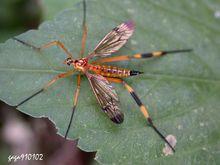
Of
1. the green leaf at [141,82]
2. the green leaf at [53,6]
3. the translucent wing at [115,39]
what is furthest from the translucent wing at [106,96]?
the green leaf at [53,6]

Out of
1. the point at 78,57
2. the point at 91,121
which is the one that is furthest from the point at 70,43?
the point at 91,121

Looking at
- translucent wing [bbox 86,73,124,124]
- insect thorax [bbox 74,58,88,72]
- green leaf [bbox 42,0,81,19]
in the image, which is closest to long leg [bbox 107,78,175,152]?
translucent wing [bbox 86,73,124,124]

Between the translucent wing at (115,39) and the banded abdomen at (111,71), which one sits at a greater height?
the translucent wing at (115,39)

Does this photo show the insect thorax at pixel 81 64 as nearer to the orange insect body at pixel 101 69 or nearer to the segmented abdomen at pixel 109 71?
the orange insect body at pixel 101 69

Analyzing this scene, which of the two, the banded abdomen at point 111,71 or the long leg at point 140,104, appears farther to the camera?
the banded abdomen at point 111,71

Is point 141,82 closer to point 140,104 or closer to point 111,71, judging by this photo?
point 140,104

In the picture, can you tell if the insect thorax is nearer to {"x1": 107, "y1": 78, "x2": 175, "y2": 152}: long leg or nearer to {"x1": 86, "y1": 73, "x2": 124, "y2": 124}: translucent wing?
{"x1": 86, "y1": 73, "x2": 124, "y2": 124}: translucent wing

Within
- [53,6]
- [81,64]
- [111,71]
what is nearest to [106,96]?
[111,71]
